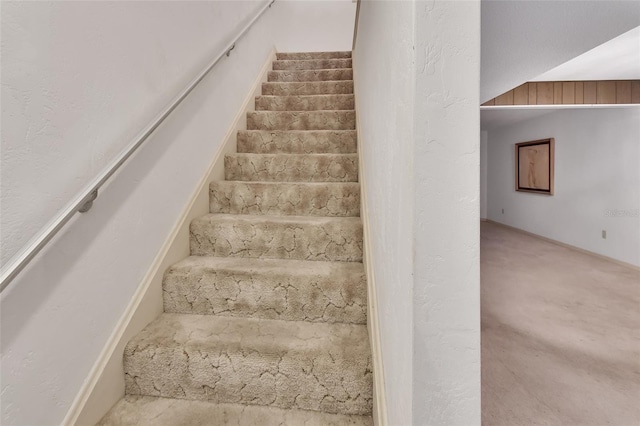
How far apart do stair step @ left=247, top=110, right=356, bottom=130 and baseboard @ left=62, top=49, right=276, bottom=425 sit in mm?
650

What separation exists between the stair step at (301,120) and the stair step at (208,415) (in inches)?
67.4

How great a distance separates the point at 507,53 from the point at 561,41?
0.30 m

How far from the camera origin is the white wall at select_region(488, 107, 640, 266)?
3.89 metres

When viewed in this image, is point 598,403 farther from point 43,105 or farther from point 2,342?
point 43,105

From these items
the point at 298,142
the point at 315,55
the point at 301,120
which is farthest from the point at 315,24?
the point at 298,142

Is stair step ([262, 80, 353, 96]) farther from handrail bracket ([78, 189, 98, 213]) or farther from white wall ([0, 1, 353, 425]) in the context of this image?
handrail bracket ([78, 189, 98, 213])

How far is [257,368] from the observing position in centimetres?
101

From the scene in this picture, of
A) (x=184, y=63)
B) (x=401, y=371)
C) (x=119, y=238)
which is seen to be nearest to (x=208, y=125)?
(x=184, y=63)

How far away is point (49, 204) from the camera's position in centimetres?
82

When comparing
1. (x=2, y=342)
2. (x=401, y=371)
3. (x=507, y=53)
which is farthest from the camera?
(x=507, y=53)

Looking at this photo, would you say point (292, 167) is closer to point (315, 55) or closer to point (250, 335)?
point (250, 335)

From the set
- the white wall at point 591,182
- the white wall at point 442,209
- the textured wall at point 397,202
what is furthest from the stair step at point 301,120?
the white wall at point 591,182

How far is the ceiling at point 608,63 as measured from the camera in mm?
2505

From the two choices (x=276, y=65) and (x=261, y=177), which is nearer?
(x=261, y=177)
